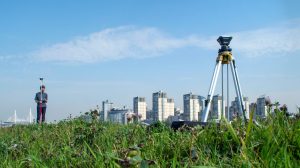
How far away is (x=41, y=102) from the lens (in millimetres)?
16172

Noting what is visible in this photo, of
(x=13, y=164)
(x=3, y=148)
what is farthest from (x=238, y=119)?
(x=3, y=148)

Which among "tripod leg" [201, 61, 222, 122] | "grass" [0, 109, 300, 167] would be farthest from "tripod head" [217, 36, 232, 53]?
"grass" [0, 109, 300, 167]

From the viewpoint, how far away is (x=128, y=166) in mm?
2121

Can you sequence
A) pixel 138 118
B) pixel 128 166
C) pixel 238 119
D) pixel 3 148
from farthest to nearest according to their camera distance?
pixel 138 118
pixel 3 148
pixel 238 119
pixel 128 166

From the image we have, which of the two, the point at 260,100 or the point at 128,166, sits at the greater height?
the point at 260,100

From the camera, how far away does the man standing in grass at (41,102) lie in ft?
52.6

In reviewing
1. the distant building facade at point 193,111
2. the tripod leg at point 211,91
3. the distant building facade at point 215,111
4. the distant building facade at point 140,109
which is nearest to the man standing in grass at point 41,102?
the distant building facade at point 140,109

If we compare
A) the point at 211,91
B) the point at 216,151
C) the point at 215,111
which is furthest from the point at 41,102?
the point at 216,151

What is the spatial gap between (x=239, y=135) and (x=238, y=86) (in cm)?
364

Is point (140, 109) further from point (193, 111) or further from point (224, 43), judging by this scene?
point (224, 43)

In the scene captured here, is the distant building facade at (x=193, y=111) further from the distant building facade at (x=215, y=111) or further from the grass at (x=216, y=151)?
the grass at (x=216, y=151)

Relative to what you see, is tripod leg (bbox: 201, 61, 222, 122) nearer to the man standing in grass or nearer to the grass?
the grass

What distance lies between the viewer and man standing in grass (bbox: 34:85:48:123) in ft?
52.6

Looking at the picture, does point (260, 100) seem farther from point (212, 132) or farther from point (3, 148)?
point (3, 148)
